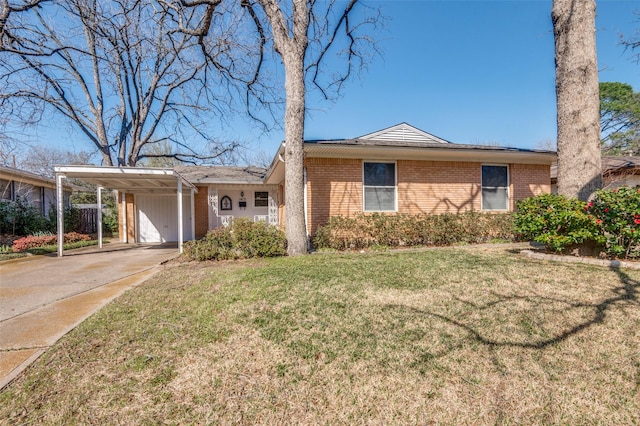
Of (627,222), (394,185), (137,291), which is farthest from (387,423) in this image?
(394,185)

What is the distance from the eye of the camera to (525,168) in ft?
33.3

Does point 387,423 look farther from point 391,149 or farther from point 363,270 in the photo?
point 391,149

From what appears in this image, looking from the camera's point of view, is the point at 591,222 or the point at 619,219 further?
the point at 591,222

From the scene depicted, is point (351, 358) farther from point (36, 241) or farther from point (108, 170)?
point (36, 241)

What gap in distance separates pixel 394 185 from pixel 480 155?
112 inches

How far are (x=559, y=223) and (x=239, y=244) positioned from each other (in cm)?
674

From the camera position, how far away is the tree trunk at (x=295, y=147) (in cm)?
707

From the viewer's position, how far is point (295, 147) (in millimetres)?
7094

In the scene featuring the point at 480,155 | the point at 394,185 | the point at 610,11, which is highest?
the point at 610,11

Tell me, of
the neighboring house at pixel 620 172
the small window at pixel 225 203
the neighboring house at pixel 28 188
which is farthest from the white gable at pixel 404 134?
the neighboring house at pixel 28 188

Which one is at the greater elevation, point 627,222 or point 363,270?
point 627,222

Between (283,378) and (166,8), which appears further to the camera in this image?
(166,8)

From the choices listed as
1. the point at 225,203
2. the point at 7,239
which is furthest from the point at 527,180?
the point at 7,239

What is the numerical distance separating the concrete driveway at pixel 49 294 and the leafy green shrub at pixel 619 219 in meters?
8.05
